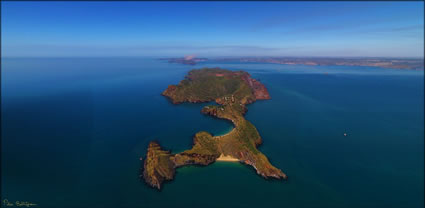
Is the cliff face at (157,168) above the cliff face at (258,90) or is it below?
below

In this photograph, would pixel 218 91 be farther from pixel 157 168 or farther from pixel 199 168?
pixel 157 168

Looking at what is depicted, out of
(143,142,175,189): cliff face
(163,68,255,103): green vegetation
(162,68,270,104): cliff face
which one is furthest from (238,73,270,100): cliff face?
(143,142,175,189): cliff face

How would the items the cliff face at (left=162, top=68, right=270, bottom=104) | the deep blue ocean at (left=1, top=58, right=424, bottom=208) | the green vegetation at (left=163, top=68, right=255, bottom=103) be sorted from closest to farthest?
the deep blue ocean at (left=1, top=58, right=424, bottom=208)
the cliff face at (left=162, top=68, right=270, bottom=104)
the green vegetation at (left=163, top=68, right=255, bottom=103)

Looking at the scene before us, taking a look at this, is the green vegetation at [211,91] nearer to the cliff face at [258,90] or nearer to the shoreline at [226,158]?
the cliff face at [258,90]

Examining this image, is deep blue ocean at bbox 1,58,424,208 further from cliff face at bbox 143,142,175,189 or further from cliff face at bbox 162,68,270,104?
cliff face at bbox 162,68,270,104

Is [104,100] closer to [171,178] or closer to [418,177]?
[171,178]

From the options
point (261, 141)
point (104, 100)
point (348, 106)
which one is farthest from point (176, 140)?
point (348, 106)

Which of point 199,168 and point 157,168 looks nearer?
point 157,168

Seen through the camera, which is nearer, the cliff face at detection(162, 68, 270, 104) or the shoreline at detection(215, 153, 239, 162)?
the shoreline at detection(215, 153, 239, 162)

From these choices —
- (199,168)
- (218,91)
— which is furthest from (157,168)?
(218,91)

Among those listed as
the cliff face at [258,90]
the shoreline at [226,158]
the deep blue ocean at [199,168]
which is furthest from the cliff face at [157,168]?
the cliff face at [258,90]

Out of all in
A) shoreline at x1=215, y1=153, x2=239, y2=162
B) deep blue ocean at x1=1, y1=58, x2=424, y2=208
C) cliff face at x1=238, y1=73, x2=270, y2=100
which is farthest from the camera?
cliff face at x1=238, y1=73, x2=270, y2=100
